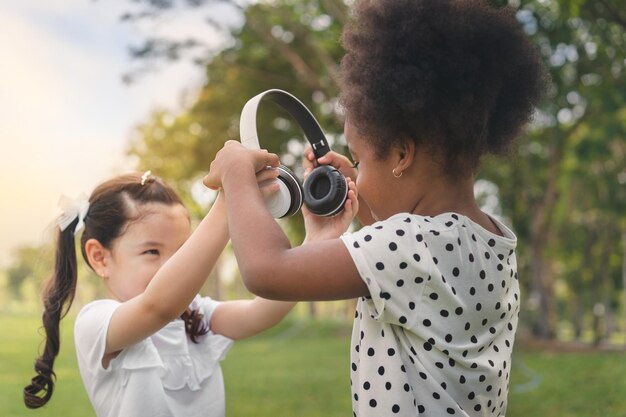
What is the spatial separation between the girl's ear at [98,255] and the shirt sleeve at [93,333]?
0.57ft

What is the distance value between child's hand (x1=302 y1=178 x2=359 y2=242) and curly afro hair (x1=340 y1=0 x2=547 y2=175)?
0.18 metres

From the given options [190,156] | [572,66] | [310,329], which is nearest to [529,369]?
[572,66]

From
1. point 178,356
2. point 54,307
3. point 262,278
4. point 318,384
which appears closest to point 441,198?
point 262,278

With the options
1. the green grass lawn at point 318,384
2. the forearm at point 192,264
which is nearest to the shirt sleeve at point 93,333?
the forearm at point 192,264

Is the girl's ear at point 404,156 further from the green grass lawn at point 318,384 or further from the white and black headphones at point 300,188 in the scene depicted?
the green grass lawn at point 318,384

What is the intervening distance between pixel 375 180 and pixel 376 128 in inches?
5.4

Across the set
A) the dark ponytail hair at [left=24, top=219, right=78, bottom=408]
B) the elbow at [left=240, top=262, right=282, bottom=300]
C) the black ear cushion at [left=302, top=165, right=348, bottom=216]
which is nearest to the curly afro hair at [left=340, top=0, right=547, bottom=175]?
the black ear cushion at [left=302, top=165, right=348, bottom=216]

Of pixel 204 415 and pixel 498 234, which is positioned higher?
pixel 498 234

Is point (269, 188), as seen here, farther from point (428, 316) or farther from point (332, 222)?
point (428, 316)

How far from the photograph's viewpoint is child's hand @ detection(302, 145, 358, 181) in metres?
2.23

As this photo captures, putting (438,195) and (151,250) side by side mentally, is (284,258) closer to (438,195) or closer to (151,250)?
(438,195)

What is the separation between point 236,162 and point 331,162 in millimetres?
463

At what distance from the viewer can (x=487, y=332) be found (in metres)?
1.95

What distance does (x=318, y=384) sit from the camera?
13.0 meters
